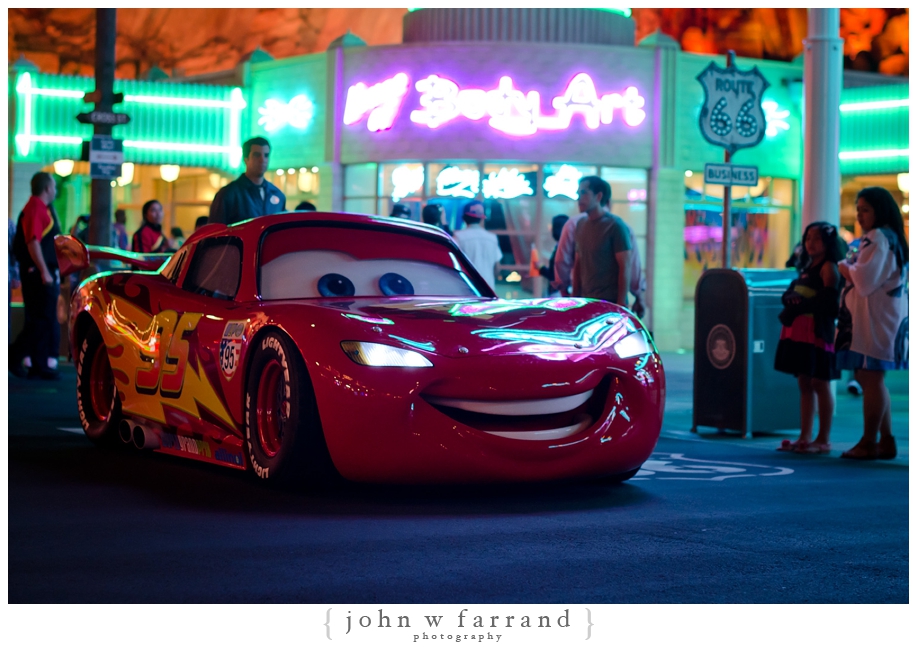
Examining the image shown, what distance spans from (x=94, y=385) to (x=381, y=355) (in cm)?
292

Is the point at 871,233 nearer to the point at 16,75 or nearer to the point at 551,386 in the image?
the point at 551,386

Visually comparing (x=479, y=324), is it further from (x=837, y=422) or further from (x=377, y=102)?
(x=377, y=102)

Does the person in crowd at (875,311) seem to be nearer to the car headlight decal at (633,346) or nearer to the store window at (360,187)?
the car headlight decal at (633,346)

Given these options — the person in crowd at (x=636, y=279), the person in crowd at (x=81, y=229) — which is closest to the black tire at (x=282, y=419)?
the person in crowd at (x=636, y=279)

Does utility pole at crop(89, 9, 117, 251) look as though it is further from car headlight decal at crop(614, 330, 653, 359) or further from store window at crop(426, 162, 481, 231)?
car headlight decal at crop(614, 330, 653, 359)

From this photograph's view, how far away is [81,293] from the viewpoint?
8211mm

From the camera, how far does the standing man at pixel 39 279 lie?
42.1 ft

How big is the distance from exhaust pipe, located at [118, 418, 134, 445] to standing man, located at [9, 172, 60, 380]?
5584 mm

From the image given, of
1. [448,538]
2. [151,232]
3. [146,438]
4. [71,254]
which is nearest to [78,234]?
[151,232]

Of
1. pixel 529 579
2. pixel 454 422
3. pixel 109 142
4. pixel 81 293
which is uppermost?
pixel 109 142

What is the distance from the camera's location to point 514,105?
907 inches

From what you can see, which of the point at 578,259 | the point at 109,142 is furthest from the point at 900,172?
the point at 578,259

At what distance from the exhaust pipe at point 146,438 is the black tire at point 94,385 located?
53 centimetres

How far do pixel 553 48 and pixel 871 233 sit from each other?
15583 millimetres
